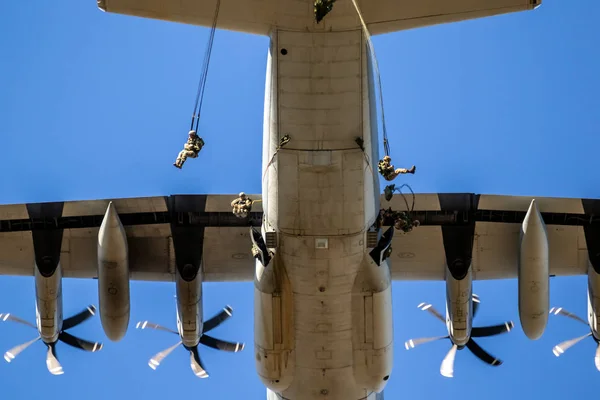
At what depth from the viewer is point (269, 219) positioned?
19.7 metres

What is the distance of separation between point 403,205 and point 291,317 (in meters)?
5.25

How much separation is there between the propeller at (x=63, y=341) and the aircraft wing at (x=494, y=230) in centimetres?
861

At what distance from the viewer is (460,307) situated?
23.5 m

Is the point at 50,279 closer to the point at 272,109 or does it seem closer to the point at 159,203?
the point at 159,203

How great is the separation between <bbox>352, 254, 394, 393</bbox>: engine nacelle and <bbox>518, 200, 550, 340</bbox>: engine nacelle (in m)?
3.46

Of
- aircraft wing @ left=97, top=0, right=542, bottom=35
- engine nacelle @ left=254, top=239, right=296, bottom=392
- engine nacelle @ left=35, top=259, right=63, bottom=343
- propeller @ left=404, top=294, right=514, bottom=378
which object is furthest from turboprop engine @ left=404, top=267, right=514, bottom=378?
engine nacelle @ left=35, top=259, right=63, bottom=343

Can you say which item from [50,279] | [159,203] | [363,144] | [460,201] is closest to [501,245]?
[460,201]

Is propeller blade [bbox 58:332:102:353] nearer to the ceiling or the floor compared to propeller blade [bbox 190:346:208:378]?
nearer to the ceiling

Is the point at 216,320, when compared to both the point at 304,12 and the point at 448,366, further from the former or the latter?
the point at 304,12

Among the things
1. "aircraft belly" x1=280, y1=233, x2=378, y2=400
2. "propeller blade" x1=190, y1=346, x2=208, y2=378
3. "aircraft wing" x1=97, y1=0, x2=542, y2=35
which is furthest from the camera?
"propeller blade" x1=190, y1=346, x2=208, y2=378

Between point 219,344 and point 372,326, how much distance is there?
18.3 feet

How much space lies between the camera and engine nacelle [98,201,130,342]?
2217 centimetres

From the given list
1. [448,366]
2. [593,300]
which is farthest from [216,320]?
[593,300]

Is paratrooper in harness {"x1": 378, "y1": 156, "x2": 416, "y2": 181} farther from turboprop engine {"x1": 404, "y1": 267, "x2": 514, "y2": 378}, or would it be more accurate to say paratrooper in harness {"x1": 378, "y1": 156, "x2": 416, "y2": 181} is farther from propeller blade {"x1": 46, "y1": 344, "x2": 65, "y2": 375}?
propeller blade {"x1": 46, "y1": 344, "x2": 65, "y2": 375}
